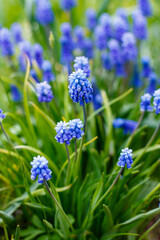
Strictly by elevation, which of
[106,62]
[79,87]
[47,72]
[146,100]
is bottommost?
[79,87]

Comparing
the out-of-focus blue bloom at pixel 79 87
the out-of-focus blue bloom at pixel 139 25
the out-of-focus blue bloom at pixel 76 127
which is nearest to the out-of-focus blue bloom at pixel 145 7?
the out-of-focus blue bloom at pixel 139 25

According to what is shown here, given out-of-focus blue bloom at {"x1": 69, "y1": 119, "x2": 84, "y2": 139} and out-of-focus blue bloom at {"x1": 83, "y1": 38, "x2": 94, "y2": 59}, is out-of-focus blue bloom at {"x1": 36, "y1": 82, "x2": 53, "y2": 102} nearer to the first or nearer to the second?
out-of-focus blue bloom at {"x1": 69, "y1": 119, "x2": 84, "y2": 139}

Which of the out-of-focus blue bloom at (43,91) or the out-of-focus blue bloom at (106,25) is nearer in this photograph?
the out-of-focus blue bloom at (43,91)

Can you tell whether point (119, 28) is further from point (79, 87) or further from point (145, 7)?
point (79, 87)

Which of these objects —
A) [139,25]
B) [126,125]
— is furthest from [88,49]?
[126,125]

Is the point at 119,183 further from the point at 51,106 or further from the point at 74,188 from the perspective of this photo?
the point at 51,106

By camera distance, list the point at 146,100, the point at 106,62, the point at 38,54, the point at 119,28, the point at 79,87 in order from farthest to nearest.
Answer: the point at 106,62 < the point at 119,28 < the point at 38,54 < the point at 146,100 < the point at 79,87

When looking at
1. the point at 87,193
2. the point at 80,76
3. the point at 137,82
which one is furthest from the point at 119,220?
the point at 137,82

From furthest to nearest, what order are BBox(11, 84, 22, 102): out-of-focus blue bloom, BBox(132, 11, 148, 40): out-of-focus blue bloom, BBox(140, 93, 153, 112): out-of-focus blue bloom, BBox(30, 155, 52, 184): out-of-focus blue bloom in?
BBox(11, 84, 22, 102): out-of-focus blue bloom, BBox(132, 11, 148, 40): out-of-focus blue bloom, BBox(140, 93, 153, 112): out-of-focus blue bloom, BBox(30, 155, 52, 184): out-of-focus blue bloom

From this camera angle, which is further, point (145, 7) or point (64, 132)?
point (145, 7)

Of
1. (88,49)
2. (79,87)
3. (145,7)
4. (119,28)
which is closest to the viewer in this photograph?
(79,87)

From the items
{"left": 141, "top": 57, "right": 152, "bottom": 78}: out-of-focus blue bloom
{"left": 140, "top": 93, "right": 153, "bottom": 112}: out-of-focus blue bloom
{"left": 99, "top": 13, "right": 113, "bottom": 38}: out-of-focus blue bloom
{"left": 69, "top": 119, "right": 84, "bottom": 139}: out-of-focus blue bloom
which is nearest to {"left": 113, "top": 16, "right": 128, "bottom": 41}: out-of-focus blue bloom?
{"left": 99, "top": 13, "right": 113, "bottom": 38}: out-of-focus blue bloom

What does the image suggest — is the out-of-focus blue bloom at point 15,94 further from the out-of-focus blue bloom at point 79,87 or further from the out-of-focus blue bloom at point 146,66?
the out-of-focus blue bloom at point 79,87
